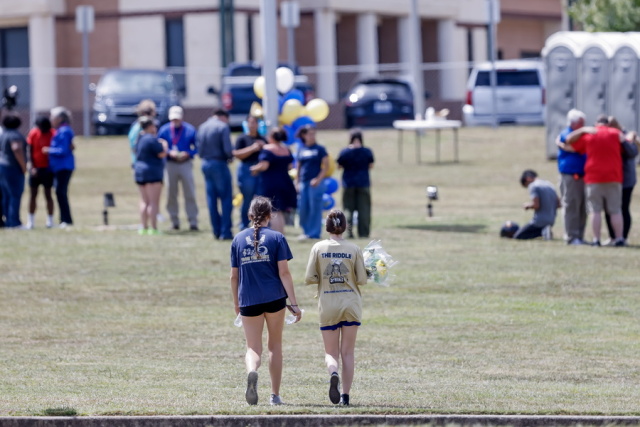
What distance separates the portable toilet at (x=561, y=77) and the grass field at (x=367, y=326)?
5765 millimetres

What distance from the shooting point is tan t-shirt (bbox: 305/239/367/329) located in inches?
385

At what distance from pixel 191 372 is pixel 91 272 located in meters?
6.42

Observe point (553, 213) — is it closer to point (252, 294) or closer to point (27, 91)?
point (252, 294)

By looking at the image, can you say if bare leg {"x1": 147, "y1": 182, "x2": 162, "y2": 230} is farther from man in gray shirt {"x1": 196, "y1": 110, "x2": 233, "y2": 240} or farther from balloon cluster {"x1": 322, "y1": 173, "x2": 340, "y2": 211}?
balloon cluster {"x1": 322, "y1": 173, "x2": 340, "y2": 211}

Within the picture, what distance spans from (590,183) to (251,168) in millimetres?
4522

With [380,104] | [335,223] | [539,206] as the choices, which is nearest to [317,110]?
[539,206]

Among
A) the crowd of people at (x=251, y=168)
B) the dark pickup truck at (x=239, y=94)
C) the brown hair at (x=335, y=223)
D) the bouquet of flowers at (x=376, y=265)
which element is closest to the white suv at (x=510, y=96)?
the dark pickup truck at (x=239, y=94)

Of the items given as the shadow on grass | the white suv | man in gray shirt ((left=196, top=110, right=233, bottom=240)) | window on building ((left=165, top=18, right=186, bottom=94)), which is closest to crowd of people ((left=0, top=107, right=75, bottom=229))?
man in gray shirt ((left=196, top=110, right=233, bottom=240))

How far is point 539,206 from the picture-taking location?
1962 centimetres

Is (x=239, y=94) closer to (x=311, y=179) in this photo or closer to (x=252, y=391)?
(x=311, y=179)

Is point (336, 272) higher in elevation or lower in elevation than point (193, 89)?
lower

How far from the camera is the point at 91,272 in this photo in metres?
17.5

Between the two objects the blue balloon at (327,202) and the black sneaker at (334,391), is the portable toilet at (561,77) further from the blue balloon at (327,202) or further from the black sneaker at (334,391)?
the black sneaker at (334,391)

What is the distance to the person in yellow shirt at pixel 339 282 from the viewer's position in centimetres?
977
